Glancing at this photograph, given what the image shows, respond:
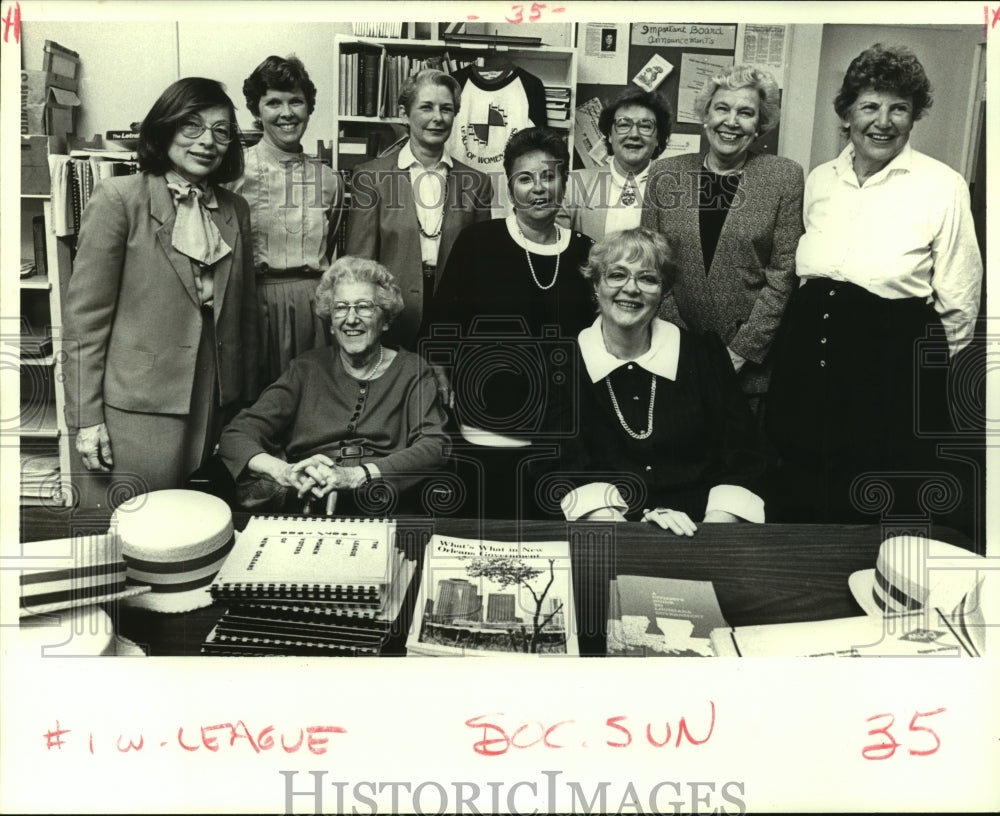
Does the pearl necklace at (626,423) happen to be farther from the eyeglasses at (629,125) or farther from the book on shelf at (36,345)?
the book on shelf at (36,345)

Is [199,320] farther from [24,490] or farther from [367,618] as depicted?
[367,618]

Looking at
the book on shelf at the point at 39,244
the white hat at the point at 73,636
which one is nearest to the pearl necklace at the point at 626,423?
the white hat at the point at 73,636

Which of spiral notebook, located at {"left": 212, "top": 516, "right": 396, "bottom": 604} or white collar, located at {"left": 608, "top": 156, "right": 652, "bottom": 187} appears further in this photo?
white collar, located at {"left": 608, "top": 156, "right": 652, "bottom": 187}

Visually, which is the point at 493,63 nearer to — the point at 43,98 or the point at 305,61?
the point at 305,61

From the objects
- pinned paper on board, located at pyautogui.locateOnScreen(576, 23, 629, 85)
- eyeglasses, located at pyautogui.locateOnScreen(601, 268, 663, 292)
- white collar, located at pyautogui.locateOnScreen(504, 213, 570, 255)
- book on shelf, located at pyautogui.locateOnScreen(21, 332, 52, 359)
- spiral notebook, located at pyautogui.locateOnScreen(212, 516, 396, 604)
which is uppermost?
pinned paper on board, located at pyautogui.locateOnScreen(576, 23, 629, 85)

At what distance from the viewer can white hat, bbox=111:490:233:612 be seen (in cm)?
159

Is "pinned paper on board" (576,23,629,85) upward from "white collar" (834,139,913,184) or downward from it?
upward

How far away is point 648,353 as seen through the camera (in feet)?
5.84

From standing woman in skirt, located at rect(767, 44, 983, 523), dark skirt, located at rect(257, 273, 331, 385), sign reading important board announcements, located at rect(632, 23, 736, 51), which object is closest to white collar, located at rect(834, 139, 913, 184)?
standing woman in skirt, located at rect(767, 44, 983, 523)

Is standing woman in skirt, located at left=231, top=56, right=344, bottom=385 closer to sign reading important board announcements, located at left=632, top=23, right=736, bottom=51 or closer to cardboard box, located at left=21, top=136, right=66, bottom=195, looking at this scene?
→ cardboard box, located at left=21, top=136, right=66, bottom=195

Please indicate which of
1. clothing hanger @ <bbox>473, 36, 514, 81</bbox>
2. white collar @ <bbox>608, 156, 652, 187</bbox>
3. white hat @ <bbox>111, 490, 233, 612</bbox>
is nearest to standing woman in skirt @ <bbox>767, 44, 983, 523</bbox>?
white collar @ <bbox>608, 156, 652, 187</bbox>

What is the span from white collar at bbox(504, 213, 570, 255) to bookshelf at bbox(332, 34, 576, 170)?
0.66 feet

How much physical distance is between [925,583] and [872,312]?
1.81ft

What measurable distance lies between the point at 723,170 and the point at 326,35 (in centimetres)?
83
